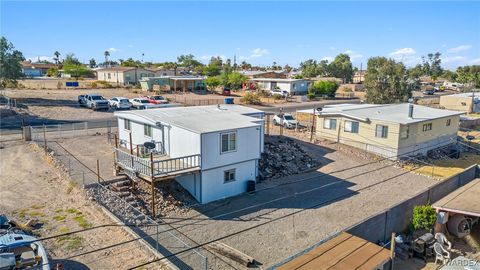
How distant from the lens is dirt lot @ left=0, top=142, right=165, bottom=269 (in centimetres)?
1473

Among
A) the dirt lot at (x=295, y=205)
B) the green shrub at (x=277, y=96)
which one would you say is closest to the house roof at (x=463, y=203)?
the dirt lot at (x=295, y=205)

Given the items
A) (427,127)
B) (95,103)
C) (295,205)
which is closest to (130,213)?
(295,205)

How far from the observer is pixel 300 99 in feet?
224

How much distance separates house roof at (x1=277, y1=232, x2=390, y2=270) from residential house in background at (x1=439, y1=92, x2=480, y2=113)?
5738 cm

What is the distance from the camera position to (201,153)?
20531 mm

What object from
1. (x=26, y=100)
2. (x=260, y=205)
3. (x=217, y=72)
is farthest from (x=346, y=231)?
(x=217, y=72)

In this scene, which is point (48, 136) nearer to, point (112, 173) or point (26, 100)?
point (112, 173)

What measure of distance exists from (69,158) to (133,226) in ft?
36.7

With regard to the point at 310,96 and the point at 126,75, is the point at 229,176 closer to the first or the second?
the point at 310,96

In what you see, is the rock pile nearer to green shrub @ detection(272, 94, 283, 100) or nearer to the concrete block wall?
the concrete block wall

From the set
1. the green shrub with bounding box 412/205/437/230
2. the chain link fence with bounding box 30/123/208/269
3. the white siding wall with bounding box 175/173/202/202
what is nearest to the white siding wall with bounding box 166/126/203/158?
the white siding wall with bounding box 175/173/202/202

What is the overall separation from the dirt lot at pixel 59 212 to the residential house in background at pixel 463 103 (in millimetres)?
60395

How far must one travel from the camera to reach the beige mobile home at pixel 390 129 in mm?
31359

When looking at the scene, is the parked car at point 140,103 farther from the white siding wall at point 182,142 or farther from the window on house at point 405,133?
the window on house at point 405,133
